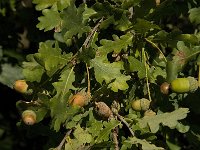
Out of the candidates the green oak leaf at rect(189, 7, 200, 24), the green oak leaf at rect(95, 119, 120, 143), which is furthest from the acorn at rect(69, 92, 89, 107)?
the green oak leaf at rect(189, 7, 200, 24)

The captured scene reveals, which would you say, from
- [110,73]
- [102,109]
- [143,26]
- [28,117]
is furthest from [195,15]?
[28,117]

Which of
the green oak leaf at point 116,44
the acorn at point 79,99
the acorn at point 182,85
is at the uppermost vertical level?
the green oak leaf at point 116,44

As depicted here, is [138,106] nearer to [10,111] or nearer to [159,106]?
[159,106]

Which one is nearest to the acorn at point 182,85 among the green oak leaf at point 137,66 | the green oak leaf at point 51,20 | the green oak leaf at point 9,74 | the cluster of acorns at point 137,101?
the cluster of acorns at point 137,101

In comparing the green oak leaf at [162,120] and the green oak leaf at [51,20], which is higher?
the green oak leaf at [51,20]

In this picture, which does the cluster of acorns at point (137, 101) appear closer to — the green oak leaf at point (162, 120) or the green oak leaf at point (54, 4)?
the green oak leaf at point (162, 120)

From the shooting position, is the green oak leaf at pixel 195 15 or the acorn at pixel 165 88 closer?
the acorn at pixel 165 88
